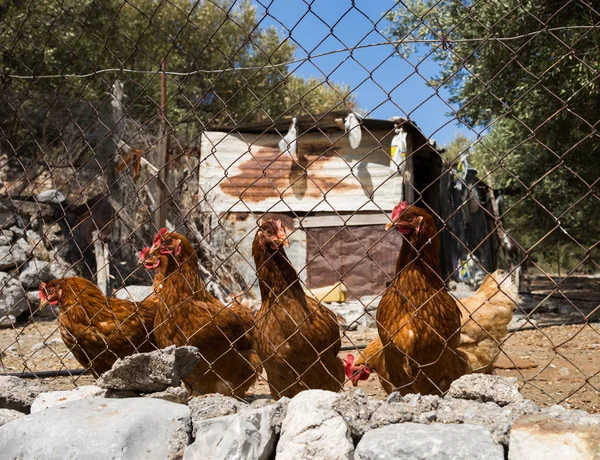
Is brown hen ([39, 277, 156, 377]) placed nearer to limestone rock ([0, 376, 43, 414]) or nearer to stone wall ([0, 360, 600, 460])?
limestone rock ([0, 376, 43, 414])

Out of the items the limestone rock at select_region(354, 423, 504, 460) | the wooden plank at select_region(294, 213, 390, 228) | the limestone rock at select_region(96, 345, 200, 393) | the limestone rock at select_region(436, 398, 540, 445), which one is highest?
the wooden plank at select_region(294, 213, 390, 228)

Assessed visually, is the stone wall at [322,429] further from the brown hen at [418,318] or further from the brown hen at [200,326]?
the brown hen at [200,326]

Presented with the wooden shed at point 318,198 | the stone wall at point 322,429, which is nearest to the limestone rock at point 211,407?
the stone wall at point 322,429

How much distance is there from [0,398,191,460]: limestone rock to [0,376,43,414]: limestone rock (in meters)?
0.62

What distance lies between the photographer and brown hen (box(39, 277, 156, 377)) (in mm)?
4020

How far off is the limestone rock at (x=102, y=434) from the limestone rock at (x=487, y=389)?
1047mm

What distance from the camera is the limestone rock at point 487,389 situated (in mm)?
2084

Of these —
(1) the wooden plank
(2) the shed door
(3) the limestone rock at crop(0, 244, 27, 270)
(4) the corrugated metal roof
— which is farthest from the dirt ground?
(4) the corrugated metal roof

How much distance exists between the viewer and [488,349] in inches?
167

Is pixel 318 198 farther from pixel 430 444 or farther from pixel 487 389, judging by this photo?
pixel 430 444

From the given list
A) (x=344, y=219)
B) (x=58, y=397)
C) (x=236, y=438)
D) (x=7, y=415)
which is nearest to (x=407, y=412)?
(x=236, y=438)

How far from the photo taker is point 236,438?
1931 millimetres

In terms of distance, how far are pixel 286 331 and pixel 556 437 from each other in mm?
1864

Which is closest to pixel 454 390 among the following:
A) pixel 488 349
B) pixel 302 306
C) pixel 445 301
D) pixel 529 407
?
pixel 529 407
